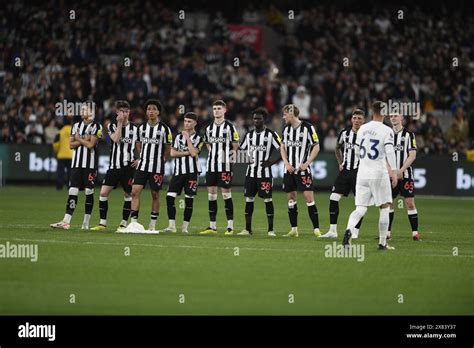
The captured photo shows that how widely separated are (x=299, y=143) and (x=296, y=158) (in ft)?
0.90

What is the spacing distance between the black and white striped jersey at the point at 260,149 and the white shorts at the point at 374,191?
288cm

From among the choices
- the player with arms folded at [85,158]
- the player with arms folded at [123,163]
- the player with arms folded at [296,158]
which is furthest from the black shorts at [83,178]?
the player with arms folded at [296,158]

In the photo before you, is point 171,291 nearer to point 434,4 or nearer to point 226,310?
point 226,310

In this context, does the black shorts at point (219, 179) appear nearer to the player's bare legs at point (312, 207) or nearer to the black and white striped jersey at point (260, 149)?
the black and white striped jersey at point (260, 149)

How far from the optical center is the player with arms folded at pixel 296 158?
Result: 715 inches

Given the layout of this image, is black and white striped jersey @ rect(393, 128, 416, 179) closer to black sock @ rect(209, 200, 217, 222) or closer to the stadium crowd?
black sock @ rect(209, 200, 217, 222)

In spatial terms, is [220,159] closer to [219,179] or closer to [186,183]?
[219,179]

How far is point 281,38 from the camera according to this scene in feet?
127

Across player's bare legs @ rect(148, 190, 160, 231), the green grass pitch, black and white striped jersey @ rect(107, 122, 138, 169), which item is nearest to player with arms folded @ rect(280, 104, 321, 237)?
the green grass pitch

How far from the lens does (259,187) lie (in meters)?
18.3

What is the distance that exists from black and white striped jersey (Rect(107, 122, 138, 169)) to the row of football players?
0.02 metres

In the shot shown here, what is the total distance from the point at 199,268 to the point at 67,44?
23.5 meters

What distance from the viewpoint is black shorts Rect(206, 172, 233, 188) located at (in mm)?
18500

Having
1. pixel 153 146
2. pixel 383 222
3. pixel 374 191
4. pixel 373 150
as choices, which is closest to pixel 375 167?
pixel 373 150
